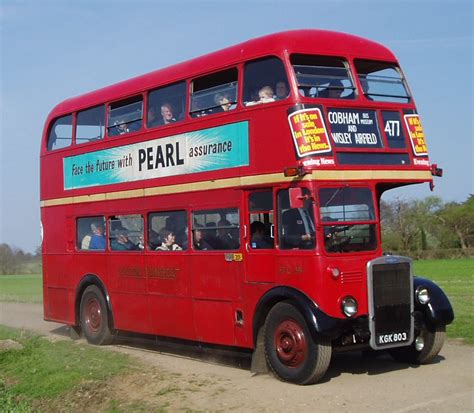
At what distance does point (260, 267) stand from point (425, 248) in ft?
176

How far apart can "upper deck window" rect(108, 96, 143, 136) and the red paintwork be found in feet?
0.52

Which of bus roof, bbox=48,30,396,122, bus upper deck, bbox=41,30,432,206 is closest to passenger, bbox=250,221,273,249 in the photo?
bus upper deck, bbox=41,30,432,206

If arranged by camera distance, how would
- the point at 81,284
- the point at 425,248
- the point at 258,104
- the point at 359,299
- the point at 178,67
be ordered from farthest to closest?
the point at 425,248
the point at 81,284
the point at 178,67
the point at 258,104
the point at 359,299

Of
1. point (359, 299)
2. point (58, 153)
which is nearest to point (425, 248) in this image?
point (58, 153)

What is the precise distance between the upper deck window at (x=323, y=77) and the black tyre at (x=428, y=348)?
343cm

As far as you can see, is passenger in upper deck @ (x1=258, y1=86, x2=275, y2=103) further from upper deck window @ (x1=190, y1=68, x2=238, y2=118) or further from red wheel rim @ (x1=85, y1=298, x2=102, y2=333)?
red wheel rim @ (x1=85, y1=298, x2=102, y2=333)

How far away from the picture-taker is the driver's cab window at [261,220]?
34.6 ft

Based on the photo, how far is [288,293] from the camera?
10016mm

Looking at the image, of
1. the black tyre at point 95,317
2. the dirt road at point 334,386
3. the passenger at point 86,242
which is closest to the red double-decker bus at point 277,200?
the dirt road at point 334,386

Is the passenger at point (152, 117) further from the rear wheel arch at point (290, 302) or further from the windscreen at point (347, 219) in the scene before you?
the windscreen at point (347, 219)

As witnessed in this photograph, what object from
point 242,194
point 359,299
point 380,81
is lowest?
point 359,299

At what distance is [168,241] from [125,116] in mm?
2522

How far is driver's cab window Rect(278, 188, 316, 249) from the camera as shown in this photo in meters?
9.87

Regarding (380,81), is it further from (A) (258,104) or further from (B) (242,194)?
(B) (242,194)
